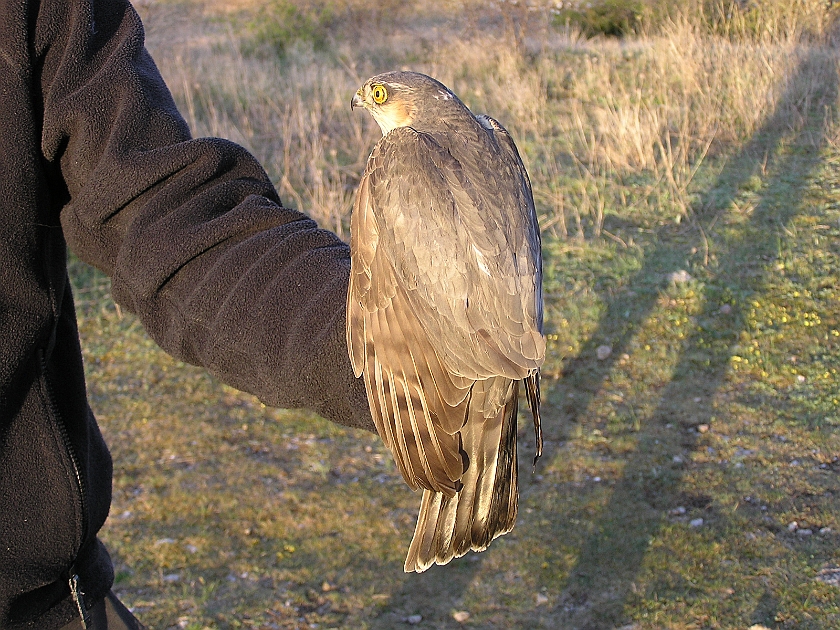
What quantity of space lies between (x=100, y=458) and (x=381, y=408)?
2.57 ft

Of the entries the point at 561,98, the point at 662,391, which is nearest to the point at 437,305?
the point at 662,391

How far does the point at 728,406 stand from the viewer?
450cm

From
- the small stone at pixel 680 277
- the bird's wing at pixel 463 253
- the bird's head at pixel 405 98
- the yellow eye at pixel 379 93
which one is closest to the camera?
the bird's wing at pixel 463 253

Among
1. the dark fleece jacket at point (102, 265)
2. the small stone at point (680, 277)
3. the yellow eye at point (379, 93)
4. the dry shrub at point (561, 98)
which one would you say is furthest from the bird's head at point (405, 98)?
the dry shrub at point (561, 98)

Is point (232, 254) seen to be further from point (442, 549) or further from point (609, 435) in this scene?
point (609, 435)

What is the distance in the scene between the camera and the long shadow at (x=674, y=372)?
352 cm

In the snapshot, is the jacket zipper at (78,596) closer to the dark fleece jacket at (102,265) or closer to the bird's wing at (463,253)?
the dark fleece jacket at (102,265)

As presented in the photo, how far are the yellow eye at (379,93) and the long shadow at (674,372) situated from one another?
2.22 metres

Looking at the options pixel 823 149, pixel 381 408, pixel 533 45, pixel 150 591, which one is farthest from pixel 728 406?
pixel 533 45

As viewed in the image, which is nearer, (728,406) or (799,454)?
(799,454)

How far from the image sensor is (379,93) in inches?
83.2

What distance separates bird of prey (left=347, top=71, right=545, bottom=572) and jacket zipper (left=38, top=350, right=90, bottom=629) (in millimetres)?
625

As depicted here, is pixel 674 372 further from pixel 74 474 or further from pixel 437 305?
pixel 74 474

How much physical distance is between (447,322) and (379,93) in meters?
0.73
